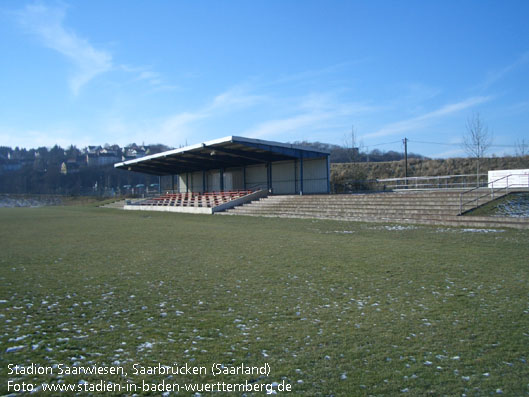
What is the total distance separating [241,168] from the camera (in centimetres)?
4462

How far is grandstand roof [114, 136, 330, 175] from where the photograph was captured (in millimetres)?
32406

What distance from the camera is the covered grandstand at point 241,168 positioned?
1337 inches

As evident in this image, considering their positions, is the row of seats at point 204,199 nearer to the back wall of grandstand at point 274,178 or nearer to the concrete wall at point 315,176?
the back wall of grandstand at point 274,178

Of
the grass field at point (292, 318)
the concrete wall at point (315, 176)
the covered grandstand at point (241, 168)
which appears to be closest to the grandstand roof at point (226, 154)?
the covered grandstand at point (241, 168)

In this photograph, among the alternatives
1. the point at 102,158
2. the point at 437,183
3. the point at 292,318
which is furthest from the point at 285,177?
the point at 102,158

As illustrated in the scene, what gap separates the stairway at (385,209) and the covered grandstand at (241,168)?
518 cm

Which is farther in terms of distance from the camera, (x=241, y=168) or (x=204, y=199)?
(x=241, y=168)

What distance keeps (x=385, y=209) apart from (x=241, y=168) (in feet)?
81.6

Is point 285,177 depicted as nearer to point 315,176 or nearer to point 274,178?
point 274,178

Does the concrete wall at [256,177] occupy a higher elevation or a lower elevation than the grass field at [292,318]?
higher

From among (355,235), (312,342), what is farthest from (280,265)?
(355,235)

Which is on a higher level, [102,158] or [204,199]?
[102,158]

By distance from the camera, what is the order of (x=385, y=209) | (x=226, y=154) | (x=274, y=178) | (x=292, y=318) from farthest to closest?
(x=274, y=178) < (x=226, y=154) < (x=385, y=209) < (x=292, y=318)

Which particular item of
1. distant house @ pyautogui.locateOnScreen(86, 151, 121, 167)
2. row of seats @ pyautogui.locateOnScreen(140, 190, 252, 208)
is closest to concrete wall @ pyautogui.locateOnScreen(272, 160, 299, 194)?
row of seats @ pyautogui.locateOnScreen(140, 190, 252, 208)
